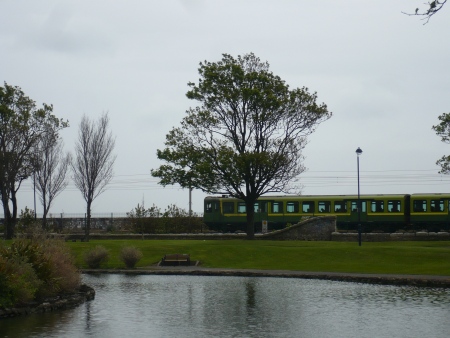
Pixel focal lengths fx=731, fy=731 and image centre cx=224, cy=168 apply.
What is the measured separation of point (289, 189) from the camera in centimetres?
5322

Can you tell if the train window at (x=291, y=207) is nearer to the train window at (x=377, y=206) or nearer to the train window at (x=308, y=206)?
the train window at (x=308, y=206)

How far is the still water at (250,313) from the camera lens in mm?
18031

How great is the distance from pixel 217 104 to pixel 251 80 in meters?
2.97

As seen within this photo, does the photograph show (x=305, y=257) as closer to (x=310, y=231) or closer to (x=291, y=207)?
(x=310, y=231)

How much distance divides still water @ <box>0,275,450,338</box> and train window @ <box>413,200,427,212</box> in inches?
1281

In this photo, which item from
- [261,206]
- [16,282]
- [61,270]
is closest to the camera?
[16,282]

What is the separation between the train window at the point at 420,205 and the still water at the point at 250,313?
3254cm

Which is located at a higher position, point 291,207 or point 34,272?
point 291,207

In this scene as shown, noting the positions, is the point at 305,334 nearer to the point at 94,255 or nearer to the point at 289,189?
the point at 94,255

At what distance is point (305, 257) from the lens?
130 feet

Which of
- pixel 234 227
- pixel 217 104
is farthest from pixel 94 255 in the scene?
pixel 234 227

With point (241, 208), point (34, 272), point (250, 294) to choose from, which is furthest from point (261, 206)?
point (34, 272)

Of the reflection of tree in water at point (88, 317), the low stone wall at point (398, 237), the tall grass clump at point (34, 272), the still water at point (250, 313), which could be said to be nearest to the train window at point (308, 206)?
the low stone wall at point (398, 237)

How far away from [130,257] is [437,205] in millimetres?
32168
